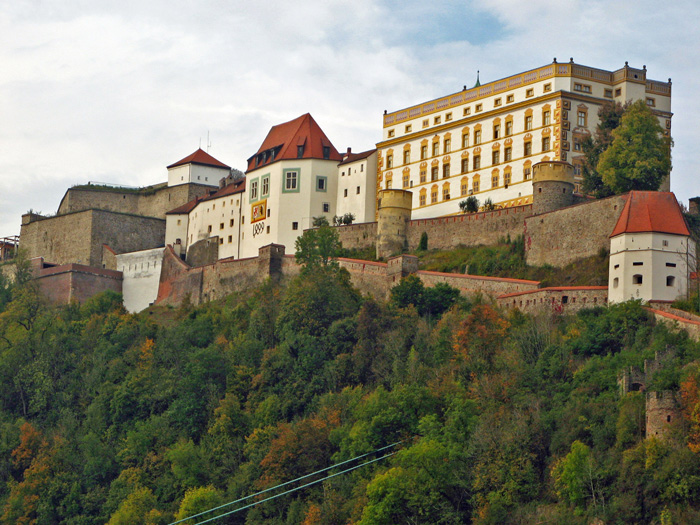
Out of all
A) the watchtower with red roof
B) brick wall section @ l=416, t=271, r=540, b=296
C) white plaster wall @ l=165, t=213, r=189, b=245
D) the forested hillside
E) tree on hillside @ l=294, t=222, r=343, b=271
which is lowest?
the forested hillside

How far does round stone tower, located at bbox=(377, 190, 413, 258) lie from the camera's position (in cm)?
7519

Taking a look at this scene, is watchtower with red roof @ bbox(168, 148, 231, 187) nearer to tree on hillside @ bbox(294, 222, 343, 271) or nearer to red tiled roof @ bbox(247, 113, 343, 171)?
red tiled roof @ bbox(247, 113, 343, 171)

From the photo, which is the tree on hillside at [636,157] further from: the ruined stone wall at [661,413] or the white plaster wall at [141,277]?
the white plaster wall at [141,277]

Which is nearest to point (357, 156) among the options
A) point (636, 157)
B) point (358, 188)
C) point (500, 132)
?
point (358, 188)

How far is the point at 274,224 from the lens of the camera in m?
82.8

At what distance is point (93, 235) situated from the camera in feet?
300

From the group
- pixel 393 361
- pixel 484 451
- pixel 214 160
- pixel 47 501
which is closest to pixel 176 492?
pixel 47 501

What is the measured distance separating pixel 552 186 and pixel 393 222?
9.90m

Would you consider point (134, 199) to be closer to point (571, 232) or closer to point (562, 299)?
point (571, 232)

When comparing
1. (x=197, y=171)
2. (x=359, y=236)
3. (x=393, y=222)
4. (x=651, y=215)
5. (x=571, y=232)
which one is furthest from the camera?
(x=197, y=171)

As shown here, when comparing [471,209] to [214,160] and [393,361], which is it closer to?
[393,361]

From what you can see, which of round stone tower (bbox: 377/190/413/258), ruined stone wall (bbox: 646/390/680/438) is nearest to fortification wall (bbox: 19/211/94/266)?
round stone tower (bbox: 377/190/413/258)

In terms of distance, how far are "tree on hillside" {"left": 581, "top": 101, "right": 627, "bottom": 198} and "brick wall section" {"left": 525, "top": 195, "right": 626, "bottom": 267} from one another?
2701 millimetres

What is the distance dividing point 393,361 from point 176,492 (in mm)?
11123
